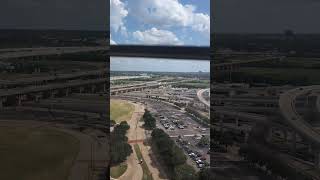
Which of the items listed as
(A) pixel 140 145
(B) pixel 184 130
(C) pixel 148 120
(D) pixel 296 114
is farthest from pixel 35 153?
(D) pixel 296 114

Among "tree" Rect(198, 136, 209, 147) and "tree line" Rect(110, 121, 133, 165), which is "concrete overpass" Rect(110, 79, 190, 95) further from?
"tree" Rect(198, 136, 209, 147)

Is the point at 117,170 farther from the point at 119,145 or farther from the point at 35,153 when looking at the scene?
the point at 35,153

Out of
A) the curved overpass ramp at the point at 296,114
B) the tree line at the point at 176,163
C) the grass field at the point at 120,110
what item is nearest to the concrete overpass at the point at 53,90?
the grass field at the point at 120,110

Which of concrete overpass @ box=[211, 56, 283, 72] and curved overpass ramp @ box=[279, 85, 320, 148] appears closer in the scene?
curved overpass ramp @ box=[279, 85, 320, 148]

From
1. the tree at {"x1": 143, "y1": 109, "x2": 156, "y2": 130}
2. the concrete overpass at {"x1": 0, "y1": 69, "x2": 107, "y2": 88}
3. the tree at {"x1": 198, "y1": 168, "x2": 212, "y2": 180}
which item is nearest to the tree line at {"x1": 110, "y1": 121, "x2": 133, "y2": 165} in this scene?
the tree at {"x1": 143, "y1": 109, "x2": 156, "y2": 130}

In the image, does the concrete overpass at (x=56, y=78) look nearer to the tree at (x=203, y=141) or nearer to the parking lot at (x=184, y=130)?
the parking lot at (x=184, y=130)

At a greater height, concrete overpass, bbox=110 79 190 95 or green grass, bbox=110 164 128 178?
concrete overpass, bbox=110 79 190 95
